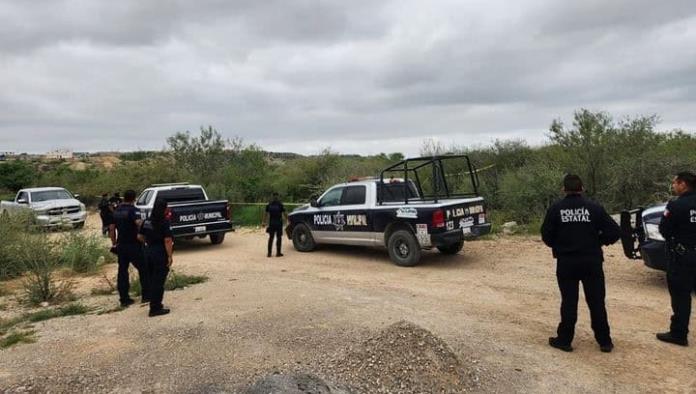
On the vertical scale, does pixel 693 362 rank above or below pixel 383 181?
below

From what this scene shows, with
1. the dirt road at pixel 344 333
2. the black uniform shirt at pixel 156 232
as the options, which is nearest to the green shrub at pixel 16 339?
the dirt road at pixel 344 333

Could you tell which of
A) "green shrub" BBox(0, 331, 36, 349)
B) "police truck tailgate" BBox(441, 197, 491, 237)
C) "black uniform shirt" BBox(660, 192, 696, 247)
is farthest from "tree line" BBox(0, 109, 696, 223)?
"green shrub" BBox(0, 331, 36, 349)

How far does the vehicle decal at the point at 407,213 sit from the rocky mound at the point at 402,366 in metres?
4.96

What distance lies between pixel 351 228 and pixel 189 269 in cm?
340

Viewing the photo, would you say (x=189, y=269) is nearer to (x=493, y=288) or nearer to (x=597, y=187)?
(x=493, y=288)

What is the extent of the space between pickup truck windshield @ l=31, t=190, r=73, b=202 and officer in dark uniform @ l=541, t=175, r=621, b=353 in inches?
785

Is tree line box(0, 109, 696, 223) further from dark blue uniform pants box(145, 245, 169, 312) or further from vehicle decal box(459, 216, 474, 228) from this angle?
dark blue uniform pants box(145, 245, 169, 312)

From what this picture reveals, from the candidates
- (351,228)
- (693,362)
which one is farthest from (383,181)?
(693,362)

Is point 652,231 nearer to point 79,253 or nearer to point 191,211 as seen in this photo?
point 191,211

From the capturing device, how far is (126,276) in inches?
295

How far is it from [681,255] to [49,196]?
21.1m

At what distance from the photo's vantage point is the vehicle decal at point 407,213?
9.72 meters

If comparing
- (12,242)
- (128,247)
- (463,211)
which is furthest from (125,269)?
(463,211)

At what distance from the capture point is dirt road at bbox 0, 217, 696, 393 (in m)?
4.55
